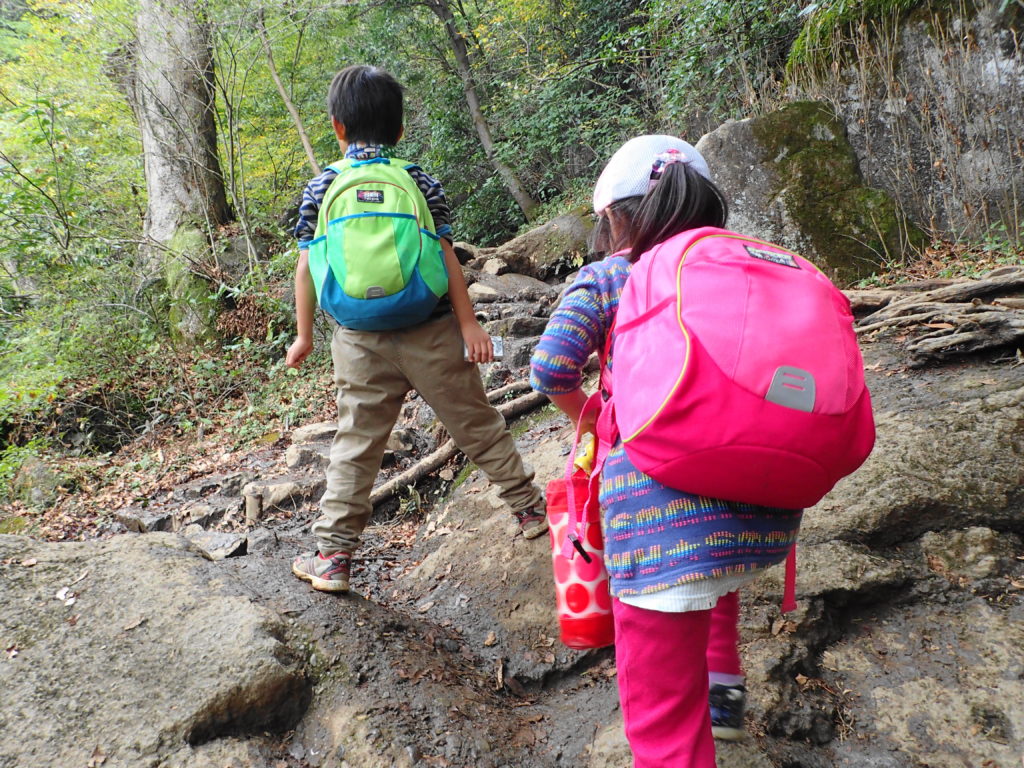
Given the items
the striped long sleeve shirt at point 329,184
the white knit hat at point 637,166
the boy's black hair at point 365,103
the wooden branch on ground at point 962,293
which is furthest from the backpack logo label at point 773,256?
the wooden branch on ground at point 962,293

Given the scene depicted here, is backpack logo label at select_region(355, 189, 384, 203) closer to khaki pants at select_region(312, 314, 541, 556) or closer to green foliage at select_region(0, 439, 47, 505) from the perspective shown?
khaki pants at select_region(312, 314, 541, 556)

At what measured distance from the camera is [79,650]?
76.6 inches

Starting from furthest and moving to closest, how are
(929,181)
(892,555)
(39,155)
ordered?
(39,155) → (929,181) → (892,555)

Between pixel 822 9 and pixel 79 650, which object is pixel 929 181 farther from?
pixel 79 650

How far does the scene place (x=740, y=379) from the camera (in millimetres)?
1154

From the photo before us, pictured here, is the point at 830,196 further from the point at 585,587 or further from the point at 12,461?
the point at 12,461

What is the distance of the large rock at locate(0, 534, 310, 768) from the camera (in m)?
1.68

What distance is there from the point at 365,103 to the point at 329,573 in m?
1.82

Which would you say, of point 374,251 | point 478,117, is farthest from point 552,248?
point 374,251

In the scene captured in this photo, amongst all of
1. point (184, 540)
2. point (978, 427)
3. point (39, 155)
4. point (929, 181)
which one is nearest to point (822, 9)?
point (929, 181)

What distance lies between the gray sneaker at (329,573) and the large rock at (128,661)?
30 centimetres

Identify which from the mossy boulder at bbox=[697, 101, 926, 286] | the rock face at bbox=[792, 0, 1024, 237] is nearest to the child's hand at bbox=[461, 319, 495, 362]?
the mossy boulder at bbox=[697, 101, 926, 286]

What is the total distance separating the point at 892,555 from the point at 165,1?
9720 millimetres

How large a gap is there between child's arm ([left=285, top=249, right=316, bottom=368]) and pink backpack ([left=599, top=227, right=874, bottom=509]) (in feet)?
5.30
